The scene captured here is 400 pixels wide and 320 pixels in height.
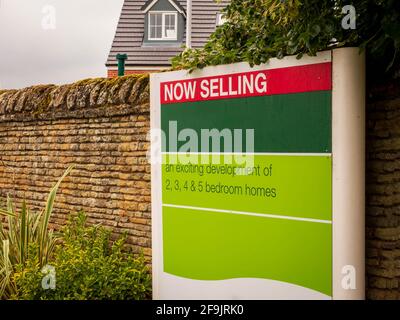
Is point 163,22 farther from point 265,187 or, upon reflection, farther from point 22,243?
point 265,187

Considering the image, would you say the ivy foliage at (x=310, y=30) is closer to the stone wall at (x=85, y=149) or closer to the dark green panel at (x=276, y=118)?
the dark green panel at (x=276, y=118)

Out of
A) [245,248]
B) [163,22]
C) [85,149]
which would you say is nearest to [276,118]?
[245,248]

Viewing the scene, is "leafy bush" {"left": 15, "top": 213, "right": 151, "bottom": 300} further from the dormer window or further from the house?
the dormer window

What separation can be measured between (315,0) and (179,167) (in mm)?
1927

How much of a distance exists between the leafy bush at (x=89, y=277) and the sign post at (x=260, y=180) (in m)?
0.37

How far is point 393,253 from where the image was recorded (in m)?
5.02

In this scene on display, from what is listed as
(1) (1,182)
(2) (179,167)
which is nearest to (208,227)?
(2) (179,167)

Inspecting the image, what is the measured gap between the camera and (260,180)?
5414 mm

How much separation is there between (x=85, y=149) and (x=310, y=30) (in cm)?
371

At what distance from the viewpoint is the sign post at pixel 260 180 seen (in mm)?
4879

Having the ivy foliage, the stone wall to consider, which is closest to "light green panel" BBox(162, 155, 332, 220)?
the ivy foliage

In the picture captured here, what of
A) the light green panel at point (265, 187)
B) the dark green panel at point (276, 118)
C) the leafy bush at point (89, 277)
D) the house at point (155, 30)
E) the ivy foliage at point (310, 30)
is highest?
the house at point (155, 30)

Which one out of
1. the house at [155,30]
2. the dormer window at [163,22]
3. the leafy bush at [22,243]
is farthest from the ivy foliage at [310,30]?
the dormer window at [163,22]
